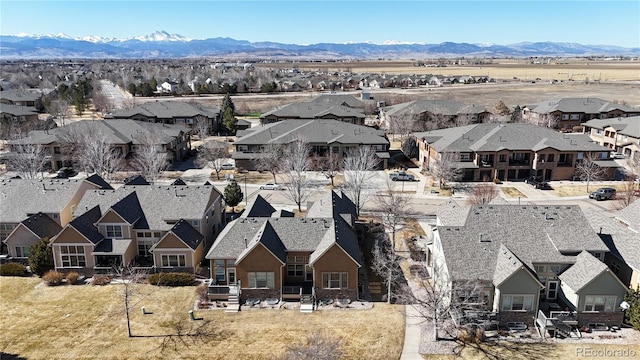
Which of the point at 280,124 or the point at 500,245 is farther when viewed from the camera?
the point at 280,124

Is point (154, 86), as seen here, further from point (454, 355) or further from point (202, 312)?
point (454, 355)

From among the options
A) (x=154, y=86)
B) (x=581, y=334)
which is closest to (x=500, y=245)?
(x=581, y=334)

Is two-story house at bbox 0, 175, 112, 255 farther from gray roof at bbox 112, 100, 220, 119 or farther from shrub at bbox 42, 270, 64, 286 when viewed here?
gray roof at bbox 112, 100, 220, 119

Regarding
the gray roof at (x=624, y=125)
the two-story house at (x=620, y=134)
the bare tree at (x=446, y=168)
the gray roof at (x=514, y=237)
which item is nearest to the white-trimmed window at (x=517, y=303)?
the gray roof at (x=514, y=237)

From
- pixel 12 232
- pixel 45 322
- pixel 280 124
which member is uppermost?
pixel 280 124

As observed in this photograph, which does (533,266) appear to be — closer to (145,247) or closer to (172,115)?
(145,247)

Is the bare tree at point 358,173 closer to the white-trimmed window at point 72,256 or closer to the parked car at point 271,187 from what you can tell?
the parked car at point 271,187
